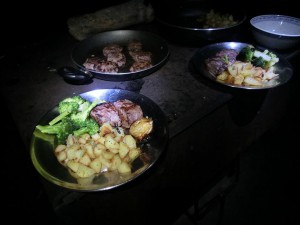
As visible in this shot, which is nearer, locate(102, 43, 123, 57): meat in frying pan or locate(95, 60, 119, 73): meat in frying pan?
locate(95, 60, 119, 73): meat in frying pan

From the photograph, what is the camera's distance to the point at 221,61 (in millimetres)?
3047

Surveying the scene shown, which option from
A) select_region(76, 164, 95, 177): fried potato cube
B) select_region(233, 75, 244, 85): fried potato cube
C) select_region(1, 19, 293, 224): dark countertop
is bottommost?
select_region(1, 19, 293, 224): dark countertop

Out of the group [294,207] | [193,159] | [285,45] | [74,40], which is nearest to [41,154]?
[193,159]

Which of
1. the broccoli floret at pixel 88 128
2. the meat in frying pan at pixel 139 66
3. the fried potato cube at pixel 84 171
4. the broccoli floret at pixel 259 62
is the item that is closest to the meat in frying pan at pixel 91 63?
the meat in frying pan at pixel 139 66

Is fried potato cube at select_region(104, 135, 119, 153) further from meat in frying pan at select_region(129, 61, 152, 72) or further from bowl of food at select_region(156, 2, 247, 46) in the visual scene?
bowl of food at select_region(156, 2, 247, 46)

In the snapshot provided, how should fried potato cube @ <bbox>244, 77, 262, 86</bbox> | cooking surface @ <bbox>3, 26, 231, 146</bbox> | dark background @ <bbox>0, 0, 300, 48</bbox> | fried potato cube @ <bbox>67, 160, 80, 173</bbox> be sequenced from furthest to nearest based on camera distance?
dark background @ <bbox>0, 0, 300, 48</bbox>
fried potato cube @ <bbox>244, 77, 262, 86</bbox>
cooking surface @ <bbox>3, 26, 231, 146</bbox>
fried potato cube @ <bbox>67, 160, 80, 173</bbox>

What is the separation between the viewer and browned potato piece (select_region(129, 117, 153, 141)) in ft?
7.25

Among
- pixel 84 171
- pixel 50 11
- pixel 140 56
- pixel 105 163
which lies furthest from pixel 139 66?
pixel 50 11

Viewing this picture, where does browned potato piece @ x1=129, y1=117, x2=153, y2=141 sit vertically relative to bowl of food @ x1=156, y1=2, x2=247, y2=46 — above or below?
below

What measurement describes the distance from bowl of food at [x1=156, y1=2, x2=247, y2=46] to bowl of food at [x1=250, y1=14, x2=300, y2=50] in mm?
276

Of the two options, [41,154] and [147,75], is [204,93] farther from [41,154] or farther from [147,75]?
[41,154]

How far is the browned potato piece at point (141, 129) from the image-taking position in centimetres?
221

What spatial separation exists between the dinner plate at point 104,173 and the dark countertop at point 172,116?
133mm

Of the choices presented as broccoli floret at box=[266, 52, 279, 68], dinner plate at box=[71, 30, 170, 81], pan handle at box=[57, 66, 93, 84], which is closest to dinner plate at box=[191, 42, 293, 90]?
broccoli floret at box=[266, 52, 279, 68]
